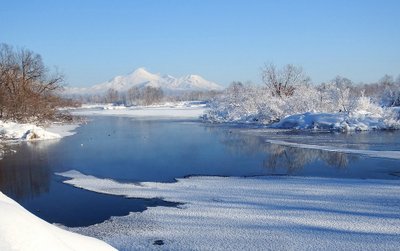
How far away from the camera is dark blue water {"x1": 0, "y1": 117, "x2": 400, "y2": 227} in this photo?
443 inches

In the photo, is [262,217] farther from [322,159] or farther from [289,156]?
[289,156]

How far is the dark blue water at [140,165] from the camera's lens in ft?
36.9

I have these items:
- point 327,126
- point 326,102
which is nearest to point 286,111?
point 326,102

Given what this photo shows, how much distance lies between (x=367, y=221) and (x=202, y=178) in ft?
21.6

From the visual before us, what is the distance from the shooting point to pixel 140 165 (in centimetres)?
1744

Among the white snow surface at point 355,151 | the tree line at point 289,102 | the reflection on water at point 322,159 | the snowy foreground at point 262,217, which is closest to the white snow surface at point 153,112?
the tree line at point 289,102

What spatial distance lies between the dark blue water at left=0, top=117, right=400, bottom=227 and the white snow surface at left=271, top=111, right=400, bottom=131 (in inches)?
272

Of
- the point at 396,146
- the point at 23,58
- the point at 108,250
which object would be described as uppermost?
the point at 23,58

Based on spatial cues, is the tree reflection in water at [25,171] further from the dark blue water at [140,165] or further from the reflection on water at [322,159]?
the reflection on water at [322,159]

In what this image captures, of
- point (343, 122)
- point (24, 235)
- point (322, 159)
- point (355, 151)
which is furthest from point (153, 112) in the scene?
point (24, 235)

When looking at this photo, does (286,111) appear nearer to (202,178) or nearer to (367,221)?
(202,178)

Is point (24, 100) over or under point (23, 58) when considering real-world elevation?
under

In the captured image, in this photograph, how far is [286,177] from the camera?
565 inches

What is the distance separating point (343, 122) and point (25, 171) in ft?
85.2
